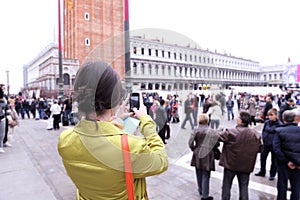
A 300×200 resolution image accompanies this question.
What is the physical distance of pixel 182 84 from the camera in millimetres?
1440

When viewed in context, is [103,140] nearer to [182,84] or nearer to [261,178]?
[182,84]

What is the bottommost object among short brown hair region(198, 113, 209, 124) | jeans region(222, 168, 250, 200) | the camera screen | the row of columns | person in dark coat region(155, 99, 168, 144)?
jeans region(222, 168, 250, 200)

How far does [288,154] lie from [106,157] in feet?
10.2

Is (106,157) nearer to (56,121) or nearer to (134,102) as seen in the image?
(134,102)

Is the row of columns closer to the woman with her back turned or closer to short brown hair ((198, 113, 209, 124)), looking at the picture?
the woman with her back turned

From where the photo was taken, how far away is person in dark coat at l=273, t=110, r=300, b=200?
10.1ft

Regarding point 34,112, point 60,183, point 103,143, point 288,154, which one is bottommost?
point 60,183

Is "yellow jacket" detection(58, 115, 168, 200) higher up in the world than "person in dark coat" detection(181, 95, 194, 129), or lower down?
lower down

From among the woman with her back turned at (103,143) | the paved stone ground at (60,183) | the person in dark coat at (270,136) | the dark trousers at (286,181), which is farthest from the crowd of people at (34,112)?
the person in dark coat at (270,136)

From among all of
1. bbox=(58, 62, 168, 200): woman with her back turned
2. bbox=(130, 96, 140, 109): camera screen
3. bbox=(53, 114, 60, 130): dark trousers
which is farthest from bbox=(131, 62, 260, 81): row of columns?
bbox=(53, 114, 60, 130): dark trousers

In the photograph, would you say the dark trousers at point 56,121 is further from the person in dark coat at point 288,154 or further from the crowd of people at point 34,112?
the person in dark coat at point 288,154

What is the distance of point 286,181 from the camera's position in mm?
3250

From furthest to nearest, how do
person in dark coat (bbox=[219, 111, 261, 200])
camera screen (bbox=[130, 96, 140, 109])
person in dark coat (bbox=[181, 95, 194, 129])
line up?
person in dark coat (bbox=[219, 111, 261, 200]), person in dark coat (bbox=[181, 95, 194, 129]), camera screen (bbox=[130, 96, 140, 109])

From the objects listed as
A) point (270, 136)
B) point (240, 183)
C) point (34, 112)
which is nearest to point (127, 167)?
point (240, 183)
